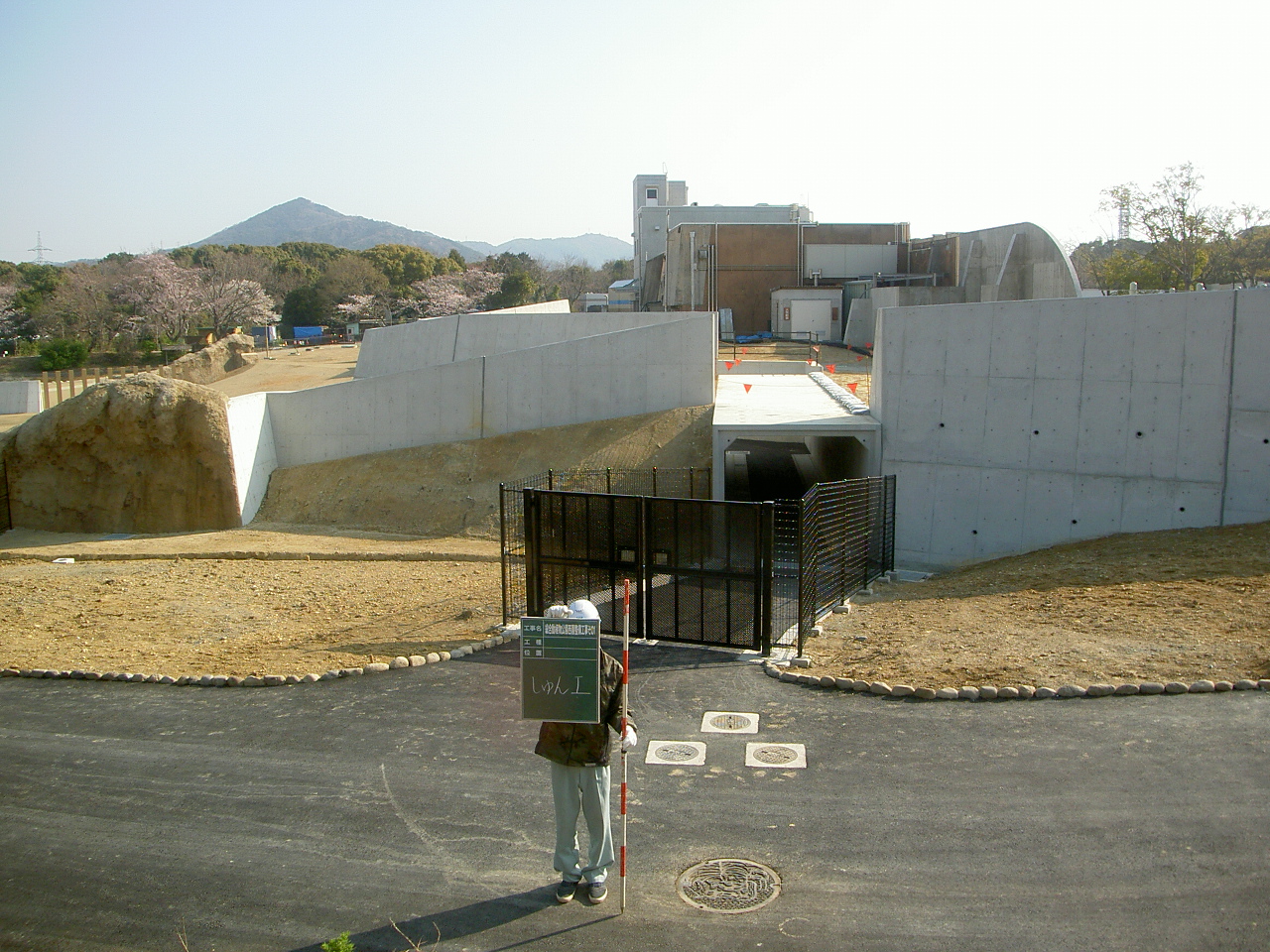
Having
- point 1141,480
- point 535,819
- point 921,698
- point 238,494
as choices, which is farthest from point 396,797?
point 238,494

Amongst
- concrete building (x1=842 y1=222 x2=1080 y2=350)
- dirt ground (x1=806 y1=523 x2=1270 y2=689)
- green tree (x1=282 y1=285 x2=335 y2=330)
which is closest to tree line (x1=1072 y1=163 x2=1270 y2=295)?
concrete building (x1=842 y1=222 x2=1080 y2=350)

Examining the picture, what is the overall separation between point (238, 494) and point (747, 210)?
5180 centimetres

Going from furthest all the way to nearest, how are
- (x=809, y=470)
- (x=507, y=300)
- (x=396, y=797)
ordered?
(x=507, y=300), (x=809, y=470), (x=396, y=797)

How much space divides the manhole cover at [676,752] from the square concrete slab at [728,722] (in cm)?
35

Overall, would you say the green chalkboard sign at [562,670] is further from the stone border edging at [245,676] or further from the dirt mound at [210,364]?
the dirt mound at [210,364]

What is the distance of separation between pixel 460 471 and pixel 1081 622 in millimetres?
15839

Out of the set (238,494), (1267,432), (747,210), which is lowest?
(238,494)

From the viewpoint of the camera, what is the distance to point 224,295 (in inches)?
2329

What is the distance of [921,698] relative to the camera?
839cm

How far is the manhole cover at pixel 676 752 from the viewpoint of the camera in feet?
24.6

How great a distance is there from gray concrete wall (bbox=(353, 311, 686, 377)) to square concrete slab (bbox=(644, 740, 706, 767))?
25.0 meters

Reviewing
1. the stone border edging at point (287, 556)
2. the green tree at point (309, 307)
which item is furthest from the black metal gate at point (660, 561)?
the green tree at point (309, 307)

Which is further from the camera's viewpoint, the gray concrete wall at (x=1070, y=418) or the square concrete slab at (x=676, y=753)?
the gray concrete wall at (x=1070, y=418)

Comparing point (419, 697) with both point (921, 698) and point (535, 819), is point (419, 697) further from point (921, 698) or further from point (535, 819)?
point (921, 698)
